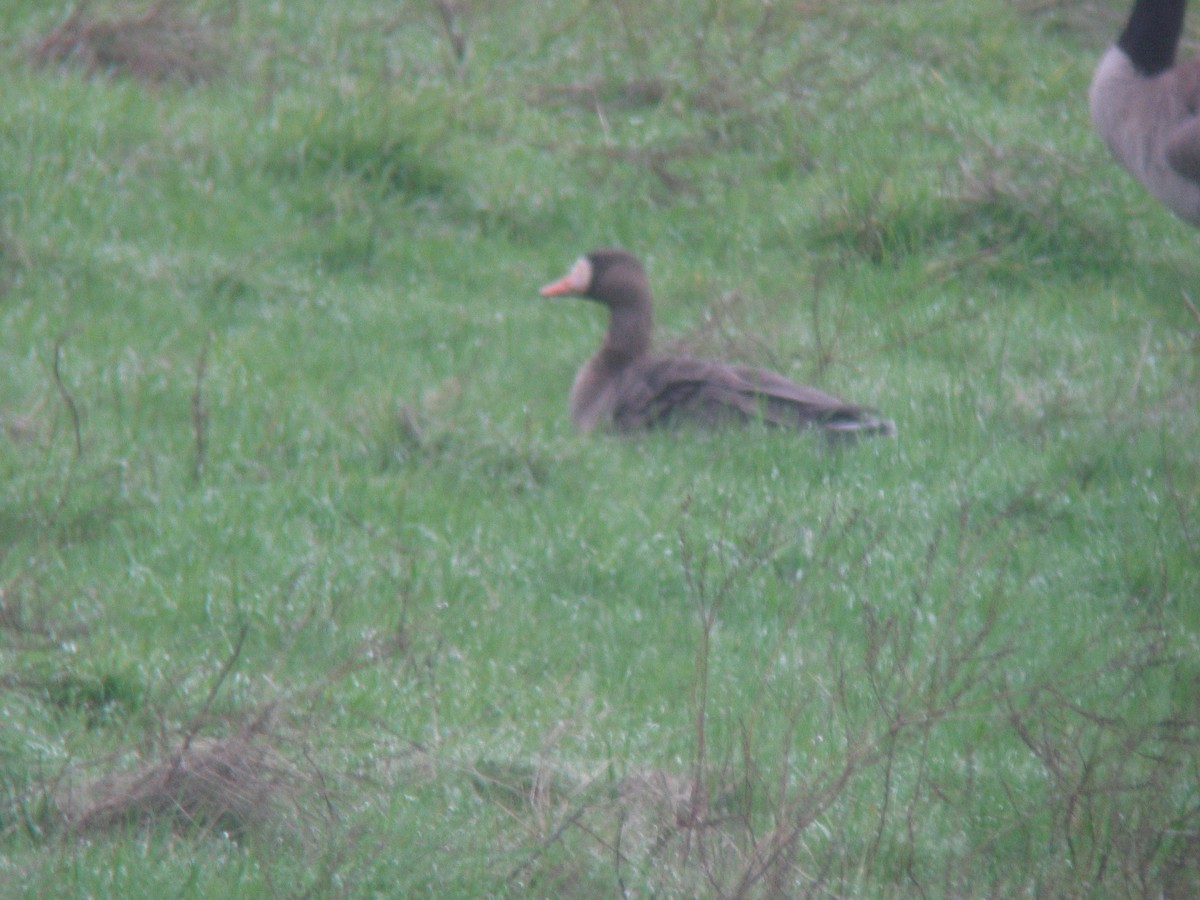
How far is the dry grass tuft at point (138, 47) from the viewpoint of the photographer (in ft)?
36.3

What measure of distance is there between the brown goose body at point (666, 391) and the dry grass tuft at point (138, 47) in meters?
4.29

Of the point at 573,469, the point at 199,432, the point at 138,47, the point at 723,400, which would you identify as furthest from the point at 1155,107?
the point at 138,47

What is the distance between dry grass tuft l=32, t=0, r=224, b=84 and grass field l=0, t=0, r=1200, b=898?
0.10ft

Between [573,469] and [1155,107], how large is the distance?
3.84 metres

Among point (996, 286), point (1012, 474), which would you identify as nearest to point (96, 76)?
point (996, 286)

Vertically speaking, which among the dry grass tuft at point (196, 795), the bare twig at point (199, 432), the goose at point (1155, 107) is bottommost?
the bare twig at point (199, 432)

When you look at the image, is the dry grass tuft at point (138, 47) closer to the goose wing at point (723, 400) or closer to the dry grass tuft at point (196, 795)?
the goose wing at point (723, 400)

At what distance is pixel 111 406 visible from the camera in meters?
7.23

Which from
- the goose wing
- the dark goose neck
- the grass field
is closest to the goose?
the dark goose neck

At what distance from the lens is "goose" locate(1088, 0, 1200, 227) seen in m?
8.38

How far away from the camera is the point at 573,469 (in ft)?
22.4

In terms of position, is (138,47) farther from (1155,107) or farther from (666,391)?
(1155,107)

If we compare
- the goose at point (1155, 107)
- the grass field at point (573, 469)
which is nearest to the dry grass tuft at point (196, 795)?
the grass field at point (573, 469)

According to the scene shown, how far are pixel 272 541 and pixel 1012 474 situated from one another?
2.75m
